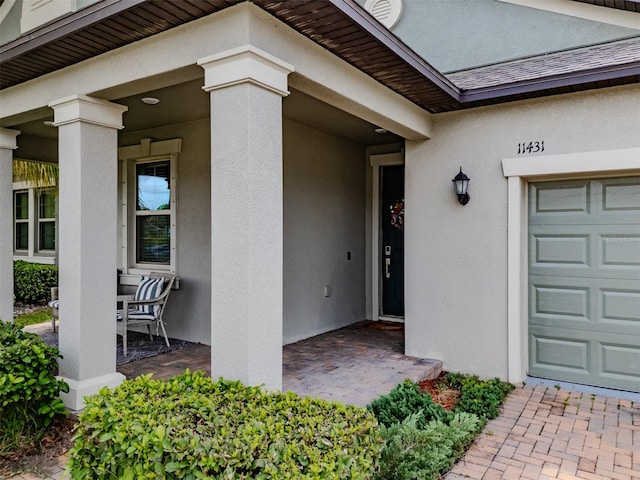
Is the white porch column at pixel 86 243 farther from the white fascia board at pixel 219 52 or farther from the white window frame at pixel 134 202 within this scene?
the white window frame at pixel 134 202

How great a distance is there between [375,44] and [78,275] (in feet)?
9.88

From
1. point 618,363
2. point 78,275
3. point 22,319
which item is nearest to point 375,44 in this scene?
point 78,275

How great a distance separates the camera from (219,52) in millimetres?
2918

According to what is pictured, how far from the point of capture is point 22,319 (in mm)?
→ 7887

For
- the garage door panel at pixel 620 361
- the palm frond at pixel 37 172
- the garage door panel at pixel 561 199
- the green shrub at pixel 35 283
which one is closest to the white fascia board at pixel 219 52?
the garage door panel at pixel 561 199

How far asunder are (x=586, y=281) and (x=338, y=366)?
2.71 metres

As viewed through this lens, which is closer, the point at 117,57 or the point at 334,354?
the point at 117,57

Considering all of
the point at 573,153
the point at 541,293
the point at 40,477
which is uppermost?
the point at 573,153

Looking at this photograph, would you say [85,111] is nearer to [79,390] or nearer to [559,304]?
[79,390]

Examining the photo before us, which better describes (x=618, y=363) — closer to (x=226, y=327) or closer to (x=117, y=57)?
(x=226, y=327)

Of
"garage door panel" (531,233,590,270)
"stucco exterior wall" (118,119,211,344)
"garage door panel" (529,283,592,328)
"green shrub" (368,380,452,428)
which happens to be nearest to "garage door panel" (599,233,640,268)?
"garage door panel" (531,233,590,270)

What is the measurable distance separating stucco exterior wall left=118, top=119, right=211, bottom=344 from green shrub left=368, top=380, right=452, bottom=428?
9.58 ft

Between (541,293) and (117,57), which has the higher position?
(117,57)

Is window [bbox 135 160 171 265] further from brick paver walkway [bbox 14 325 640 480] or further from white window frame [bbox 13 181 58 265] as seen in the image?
white window frame [bbox 13 181 58 265]
